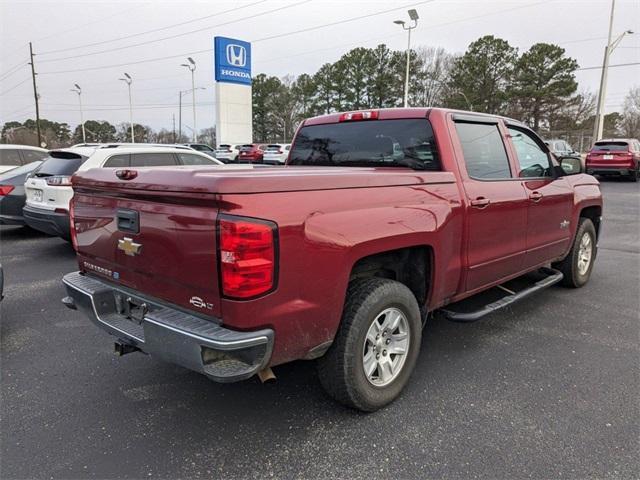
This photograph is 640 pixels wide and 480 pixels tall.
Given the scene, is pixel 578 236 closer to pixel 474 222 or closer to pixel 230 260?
pixel 474 222

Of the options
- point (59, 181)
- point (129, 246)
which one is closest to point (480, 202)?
point (129, 246)

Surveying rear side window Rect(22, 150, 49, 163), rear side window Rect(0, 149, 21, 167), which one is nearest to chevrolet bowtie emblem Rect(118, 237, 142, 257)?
rear side window Rect(22, 150, 49, 163)

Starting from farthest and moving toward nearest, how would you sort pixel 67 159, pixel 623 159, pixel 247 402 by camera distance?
pixel 623 159, pixel 67 159, pixel 247 402

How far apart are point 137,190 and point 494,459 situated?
2455mm

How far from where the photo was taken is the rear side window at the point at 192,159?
823cm

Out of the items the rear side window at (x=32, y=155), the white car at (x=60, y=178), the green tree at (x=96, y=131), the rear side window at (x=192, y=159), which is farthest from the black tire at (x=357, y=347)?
the green tree at (x=96, y=131)

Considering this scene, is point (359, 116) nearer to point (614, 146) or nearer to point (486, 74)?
point (614, 146)

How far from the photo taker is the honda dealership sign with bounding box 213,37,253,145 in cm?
3441

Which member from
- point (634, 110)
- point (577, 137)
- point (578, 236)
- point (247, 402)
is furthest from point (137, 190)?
point (634, 110)

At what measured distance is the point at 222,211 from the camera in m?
2.15

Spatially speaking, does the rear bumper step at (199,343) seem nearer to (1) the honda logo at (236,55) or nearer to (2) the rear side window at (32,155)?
(2) the rear side window at (32,155)

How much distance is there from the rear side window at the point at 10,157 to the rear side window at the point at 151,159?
185 inches

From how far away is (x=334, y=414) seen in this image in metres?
2.93

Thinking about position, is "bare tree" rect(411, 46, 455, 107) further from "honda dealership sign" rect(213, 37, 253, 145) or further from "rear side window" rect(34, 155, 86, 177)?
"rear side window" rect(34, 155, 86, 177)
